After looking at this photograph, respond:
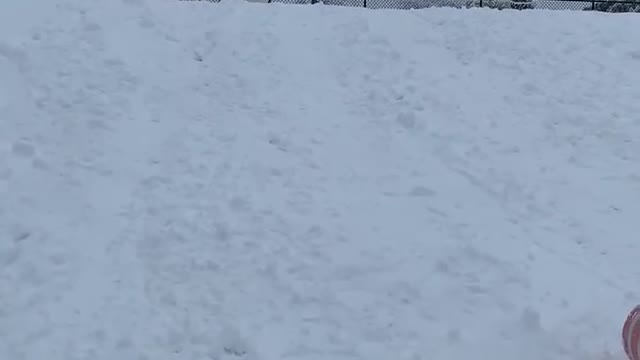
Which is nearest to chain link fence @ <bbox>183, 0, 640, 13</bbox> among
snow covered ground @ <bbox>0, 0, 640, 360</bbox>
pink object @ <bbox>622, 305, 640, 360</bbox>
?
snow covered ground @ <bbox>0, 0, 640, 360</bbox>

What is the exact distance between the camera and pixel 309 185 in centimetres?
776

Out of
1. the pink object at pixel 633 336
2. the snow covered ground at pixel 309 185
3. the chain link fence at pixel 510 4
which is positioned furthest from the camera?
the chain link fence at pixel 510 4

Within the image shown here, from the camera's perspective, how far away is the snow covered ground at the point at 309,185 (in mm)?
5633

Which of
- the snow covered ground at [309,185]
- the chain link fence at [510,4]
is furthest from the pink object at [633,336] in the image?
the chain link fence at [510,4]

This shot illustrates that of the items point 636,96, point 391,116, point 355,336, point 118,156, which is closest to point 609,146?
point 636,96

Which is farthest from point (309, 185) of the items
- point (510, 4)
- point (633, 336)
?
point (510, 4)

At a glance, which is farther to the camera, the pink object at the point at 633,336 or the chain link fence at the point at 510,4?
the chain link fence at the point at 510,4

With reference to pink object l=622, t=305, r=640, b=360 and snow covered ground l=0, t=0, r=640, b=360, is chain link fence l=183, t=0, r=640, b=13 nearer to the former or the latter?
snow covered ground l=0, t=0, r=640, b=360

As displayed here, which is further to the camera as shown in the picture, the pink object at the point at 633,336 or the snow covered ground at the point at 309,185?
the snow covered ground at the point at 309,185

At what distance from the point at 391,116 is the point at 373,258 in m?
3.29

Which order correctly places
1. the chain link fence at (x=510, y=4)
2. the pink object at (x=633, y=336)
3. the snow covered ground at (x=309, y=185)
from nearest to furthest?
the pink object at (x=633, y=336), the snow covered ground at (x=309, y=185), the chain link fence at (x=510, y=4)

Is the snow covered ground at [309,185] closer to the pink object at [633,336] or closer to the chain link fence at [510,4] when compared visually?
the pink object at [633,336]

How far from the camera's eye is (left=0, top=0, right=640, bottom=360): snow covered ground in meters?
5.63

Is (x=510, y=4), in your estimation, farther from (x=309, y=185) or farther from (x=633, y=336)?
(x=633, y=336)
